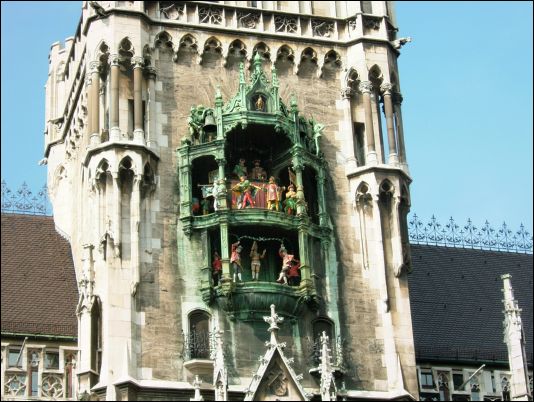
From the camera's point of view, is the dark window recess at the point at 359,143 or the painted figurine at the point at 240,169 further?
the dark window recess at the point at 359,143

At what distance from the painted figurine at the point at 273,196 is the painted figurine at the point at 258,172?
0.45m

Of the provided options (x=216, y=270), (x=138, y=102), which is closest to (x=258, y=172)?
(x=216, y=270)

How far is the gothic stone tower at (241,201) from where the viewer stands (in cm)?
3159

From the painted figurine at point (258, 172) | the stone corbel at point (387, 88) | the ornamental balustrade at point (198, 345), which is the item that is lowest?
the ornamental balustrade at point (198, 345)

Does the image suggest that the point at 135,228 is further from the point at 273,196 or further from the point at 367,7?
the point at 367,7

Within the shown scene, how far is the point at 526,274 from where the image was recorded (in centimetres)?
4241

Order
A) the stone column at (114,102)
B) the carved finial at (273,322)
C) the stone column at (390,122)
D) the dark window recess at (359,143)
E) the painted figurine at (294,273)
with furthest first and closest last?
the dark window recess at (359,143) → the stone column at (390,122) → the stone column at (114,102) → the painted figurine at (294,273) → the carved finial at (273,322)

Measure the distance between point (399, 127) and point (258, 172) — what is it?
3.79 metres

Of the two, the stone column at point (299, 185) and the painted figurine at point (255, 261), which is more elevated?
the stone column at point (299, 185)

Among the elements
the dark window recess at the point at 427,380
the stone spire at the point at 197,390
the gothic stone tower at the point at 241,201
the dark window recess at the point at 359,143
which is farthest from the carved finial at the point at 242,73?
the dark window recess at the point at 427,380

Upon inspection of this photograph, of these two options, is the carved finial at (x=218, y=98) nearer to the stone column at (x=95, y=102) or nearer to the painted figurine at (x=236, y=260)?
the stone column at (x=95, y=102)

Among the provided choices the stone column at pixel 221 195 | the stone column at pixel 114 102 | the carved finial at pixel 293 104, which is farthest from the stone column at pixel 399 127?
the stone column at pixel 114 102

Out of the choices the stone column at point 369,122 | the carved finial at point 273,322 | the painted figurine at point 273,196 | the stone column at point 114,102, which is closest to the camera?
the carved finial at point 273,322

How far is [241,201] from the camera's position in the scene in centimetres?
3319
